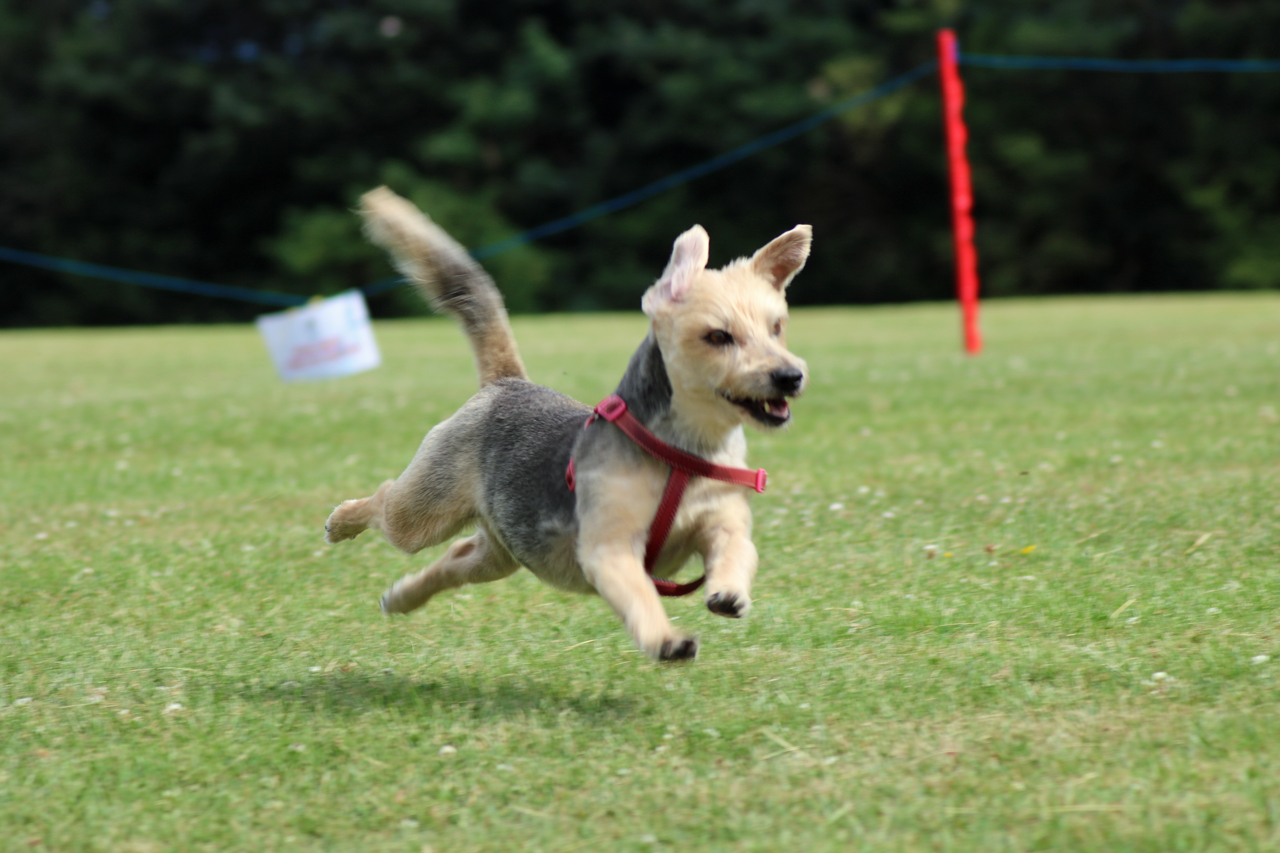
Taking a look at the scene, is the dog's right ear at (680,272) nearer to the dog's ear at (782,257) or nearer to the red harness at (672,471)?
the dog's ear at (782,257)

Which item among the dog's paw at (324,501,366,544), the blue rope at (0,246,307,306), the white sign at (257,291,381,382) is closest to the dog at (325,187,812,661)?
the dog's paw at (324,501,366,544)

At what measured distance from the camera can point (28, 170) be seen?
3947cm

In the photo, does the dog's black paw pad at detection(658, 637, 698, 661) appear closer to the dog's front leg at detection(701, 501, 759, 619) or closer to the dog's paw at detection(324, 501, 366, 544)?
the dog's front leg at detection(701, 501, 759, 619)

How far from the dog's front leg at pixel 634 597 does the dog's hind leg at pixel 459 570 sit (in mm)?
A: 812

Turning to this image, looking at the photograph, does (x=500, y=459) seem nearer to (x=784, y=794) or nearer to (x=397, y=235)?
(x=397, y=235)

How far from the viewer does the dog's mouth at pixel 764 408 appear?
12.4 ft

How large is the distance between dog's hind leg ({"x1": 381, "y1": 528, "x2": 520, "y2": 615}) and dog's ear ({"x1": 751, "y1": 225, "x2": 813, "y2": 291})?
1.31 m

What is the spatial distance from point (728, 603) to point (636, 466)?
0.52 meters

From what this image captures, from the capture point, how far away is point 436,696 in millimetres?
4043

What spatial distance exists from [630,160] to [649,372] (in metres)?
36.0

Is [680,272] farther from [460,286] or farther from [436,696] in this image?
[436,696]

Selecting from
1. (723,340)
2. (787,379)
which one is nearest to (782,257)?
(723,340)

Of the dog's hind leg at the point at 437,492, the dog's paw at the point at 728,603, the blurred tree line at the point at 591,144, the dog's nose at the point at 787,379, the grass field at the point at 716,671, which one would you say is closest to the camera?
the grass field at the point at 716,671

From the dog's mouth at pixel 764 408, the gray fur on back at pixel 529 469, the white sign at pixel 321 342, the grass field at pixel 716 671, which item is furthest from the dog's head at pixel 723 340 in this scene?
the white sign at pixel 321 342
